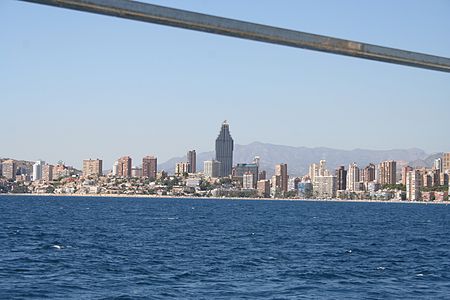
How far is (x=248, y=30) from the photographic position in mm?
3912

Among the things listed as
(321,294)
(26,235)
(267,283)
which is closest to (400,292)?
(321,294)

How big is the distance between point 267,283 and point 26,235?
49019 millimetres

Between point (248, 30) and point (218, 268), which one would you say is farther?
point (218, 268)

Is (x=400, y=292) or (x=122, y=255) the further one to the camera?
(x=122, y=255)

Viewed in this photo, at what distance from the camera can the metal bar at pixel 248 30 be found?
11.9 feet

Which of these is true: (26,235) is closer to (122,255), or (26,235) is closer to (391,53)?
(122,255)

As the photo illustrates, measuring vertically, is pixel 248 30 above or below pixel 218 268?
above

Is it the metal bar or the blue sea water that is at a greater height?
the metal bar

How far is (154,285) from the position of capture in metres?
39.0

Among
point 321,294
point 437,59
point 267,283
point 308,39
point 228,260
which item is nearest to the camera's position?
point 308,39

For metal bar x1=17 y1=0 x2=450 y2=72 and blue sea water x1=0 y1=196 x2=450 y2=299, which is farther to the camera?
blue sea water x1=0 y1=196 x2=450 y2=299

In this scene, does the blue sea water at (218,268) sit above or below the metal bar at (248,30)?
below

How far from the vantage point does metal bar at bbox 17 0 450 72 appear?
11.9ft

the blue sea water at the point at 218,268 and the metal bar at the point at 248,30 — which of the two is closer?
the metal bar at the point at 248,30
